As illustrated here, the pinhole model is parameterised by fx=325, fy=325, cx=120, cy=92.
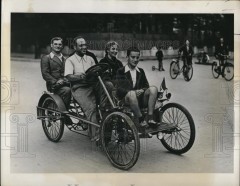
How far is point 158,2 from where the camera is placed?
7.90ft

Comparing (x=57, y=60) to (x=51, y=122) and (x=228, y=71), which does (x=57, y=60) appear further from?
(x=228, y=71)

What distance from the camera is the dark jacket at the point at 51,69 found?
239cm

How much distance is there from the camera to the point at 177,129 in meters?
2.35

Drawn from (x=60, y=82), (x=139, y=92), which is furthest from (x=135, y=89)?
(x=60, y=82)

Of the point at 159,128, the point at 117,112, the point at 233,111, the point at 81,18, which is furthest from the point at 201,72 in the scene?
the point at 81,18

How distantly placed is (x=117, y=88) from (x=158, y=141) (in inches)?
19.6

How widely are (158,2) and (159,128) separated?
928 millimetres

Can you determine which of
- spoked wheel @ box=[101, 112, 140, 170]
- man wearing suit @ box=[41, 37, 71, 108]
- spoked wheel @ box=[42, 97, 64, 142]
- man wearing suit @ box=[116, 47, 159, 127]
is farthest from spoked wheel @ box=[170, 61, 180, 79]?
spoked wheel @ box=[42, 97, 64, 142]

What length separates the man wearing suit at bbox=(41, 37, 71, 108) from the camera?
7.84 feet

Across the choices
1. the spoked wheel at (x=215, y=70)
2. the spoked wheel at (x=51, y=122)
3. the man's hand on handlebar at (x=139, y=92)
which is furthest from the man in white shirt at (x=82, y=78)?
the spoked wheel at (x=215, y=70)

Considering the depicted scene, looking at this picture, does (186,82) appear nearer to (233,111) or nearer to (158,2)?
(233,111)

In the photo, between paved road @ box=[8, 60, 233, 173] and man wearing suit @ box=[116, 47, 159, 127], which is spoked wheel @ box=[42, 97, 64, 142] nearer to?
paved road @ box=[8, 60, 233, 173]

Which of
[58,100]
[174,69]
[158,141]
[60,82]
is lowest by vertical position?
[158,141]

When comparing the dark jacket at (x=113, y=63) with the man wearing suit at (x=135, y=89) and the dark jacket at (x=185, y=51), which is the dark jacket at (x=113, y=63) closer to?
the man wearing suit at (x=135, y=89)
